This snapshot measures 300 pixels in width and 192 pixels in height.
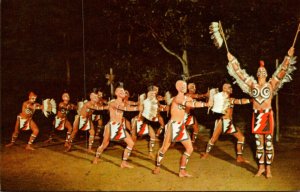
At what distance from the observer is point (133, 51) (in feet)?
51.7

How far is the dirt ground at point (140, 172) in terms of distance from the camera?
7246 mm

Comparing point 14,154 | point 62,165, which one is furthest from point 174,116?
point 14,154

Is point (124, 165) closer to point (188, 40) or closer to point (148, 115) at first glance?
point (148, 115)

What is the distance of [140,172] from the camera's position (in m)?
8.48

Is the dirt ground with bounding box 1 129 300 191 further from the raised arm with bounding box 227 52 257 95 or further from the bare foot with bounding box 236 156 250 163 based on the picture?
the raised arm with bounding box 227 52 257 95

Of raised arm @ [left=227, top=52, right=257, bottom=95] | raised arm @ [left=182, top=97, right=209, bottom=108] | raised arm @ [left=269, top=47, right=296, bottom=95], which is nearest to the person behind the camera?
raised arm @ [left=182, top=97, right=209, bottom=108]

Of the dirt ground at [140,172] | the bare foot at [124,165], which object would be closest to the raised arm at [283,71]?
the dirt ground at [140,172]

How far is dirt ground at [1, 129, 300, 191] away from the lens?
7.25 meters

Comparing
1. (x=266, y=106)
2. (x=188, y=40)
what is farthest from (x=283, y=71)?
(x=188, y=40)

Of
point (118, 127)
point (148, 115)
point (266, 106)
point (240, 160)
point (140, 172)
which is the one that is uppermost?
point (266, 106)

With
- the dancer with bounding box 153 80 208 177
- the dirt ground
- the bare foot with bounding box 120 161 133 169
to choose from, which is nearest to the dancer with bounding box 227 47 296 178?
the dirt ground

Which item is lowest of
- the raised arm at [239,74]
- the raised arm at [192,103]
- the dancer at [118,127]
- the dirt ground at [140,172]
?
the dirt ground at [140,172]

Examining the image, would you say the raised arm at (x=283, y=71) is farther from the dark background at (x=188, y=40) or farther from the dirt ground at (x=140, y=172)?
the dark background at (x=188, y=40)

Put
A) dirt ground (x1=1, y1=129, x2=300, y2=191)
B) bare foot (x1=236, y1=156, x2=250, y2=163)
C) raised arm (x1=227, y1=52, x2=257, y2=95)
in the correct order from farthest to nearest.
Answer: bare foot (x1=236, y1=156, x2=250, y2=163)
raised arm (x1=227, y1=52, x2=257, y2=95)
dirt ground (x1=1, y1=129, x2=300, y2=191)
